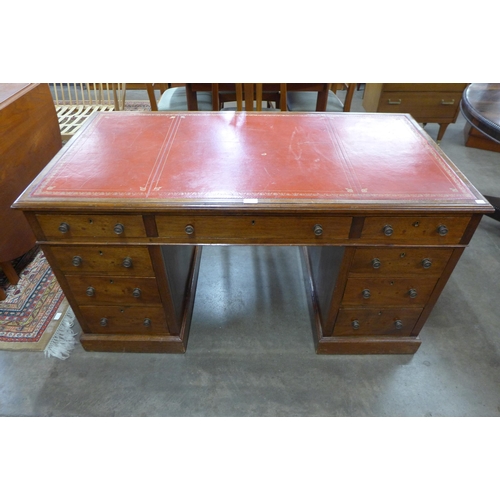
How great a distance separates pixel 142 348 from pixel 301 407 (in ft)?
2.55

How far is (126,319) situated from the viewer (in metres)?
1.54

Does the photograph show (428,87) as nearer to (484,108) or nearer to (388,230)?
(484,108)

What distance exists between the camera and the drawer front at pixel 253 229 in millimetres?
1184

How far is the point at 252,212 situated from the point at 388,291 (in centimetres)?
70

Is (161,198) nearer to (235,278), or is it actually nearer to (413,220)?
(413,220)

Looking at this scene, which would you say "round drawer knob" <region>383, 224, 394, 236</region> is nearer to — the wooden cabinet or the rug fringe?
the rug fringe

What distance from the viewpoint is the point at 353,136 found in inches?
59.3

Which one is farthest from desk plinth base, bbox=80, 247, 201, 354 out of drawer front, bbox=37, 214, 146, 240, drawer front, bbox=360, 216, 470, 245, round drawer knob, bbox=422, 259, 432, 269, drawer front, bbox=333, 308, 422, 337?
round drawer knob, bbox=422, 259, 432, 269

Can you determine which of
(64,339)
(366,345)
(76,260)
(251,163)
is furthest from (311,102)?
(64,339)

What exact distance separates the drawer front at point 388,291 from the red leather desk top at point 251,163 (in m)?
0.38

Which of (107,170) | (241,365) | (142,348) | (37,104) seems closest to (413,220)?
(241,365)

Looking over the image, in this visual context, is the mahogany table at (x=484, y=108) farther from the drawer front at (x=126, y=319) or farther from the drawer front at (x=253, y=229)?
the drawer front at (x=126, y=319)

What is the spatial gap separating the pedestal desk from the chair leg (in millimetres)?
677

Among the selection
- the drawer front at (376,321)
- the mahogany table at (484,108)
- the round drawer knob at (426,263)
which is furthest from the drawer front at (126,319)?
the mahogany table at (484,108)
